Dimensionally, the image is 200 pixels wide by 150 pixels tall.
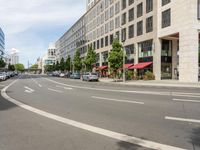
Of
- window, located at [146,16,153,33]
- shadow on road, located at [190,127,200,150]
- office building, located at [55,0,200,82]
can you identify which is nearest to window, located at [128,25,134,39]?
office building, located at [55,0,200,82]

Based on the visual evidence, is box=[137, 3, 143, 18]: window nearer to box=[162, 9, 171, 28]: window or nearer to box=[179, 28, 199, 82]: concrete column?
box=[162, 9, 171, 28]: window

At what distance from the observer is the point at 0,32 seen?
5807 inches

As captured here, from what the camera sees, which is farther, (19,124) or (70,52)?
(70,52)

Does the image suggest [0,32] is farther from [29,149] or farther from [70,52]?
[29,149]

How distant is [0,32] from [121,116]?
147306mm

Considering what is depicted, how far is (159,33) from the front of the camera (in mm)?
48531

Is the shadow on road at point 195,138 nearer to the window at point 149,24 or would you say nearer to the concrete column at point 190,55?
the concrete column at point 190,55

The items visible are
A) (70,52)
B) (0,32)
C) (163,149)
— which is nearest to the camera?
(163,149)

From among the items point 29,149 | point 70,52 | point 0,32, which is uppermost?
point 0,32

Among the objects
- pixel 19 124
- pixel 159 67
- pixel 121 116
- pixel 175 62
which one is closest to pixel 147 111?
pixel 121 116

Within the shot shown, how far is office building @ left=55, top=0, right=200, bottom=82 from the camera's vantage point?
40.2 meters

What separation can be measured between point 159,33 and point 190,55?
9.43m

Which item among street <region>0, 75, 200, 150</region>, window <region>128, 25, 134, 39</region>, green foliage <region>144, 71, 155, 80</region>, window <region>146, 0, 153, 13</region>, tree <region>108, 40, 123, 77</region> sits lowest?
street <region>0, 75, 200, 150</region>

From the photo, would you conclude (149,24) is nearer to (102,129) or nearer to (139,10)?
(139,10)
